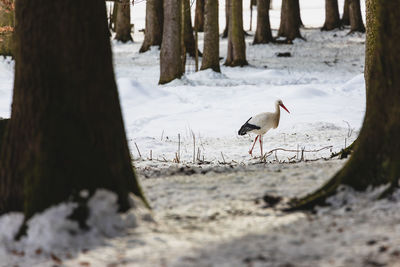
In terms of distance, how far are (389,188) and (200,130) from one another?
825 cm

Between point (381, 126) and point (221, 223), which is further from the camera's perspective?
point (381, 126)

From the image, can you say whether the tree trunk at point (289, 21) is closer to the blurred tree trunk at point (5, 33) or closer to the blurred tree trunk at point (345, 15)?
the blurred tree trunk at point (345, 15)

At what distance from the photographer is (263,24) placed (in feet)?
96.4

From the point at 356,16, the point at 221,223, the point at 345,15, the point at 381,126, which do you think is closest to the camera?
the point at 221,223

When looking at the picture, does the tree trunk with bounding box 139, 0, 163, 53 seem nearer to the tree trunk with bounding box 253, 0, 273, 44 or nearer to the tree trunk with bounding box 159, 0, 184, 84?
the tree trunk with bounding box 253, 0, 273, 44

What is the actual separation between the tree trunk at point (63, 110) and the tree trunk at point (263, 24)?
24.7m

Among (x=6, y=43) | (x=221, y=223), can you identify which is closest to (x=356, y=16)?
(x=6, y=43)

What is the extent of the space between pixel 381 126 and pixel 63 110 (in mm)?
2471

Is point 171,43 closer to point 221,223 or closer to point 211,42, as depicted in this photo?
point 211,42

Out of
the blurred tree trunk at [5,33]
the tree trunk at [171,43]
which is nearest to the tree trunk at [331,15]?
the tree trunk at [171,43]

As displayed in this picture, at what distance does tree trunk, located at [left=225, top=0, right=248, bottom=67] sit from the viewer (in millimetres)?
21406

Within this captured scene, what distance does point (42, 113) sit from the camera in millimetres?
4355

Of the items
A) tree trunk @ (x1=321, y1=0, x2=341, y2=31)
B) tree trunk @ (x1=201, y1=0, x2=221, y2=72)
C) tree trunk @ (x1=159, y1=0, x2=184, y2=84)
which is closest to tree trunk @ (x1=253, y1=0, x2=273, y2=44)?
tree trunk @ (x1=321, y1=0, x2=341, y2=31)

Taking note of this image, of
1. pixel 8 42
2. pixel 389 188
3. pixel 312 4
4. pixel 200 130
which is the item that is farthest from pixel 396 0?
pixel 312 4
